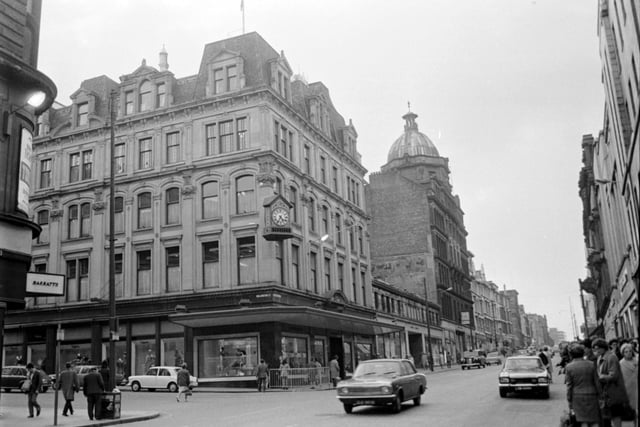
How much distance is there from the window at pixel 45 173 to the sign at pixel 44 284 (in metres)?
30.2

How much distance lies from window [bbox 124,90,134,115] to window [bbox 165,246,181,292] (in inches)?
404

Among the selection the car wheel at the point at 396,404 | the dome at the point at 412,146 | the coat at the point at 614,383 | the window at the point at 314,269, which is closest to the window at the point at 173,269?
the window at the point at 314,269

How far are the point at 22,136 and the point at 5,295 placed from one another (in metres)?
4.13

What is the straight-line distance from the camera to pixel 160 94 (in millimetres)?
40906

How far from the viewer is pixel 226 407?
2098 centimetres

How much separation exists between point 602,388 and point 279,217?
86.0 feet

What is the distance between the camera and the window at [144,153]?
4022 cm

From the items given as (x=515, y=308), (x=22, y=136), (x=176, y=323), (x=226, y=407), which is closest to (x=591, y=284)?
(x=176, y=323)

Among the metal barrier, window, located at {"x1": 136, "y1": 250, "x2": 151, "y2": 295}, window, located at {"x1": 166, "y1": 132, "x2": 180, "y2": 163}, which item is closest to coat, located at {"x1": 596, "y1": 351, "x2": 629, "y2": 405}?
the metal barrier

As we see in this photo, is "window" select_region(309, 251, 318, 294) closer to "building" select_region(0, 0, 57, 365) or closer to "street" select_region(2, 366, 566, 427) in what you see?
"street" select_region(2, 366, 566, 427)

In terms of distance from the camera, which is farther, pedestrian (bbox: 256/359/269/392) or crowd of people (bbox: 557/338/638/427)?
pedestrian (bbox: 256/359/269/392)

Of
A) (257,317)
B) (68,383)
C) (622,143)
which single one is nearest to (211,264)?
(257,317)

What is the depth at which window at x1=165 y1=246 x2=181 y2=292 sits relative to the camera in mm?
37463

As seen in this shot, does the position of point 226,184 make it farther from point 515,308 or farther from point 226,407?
point 515,308
